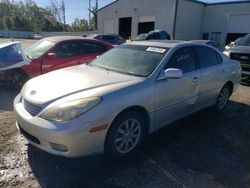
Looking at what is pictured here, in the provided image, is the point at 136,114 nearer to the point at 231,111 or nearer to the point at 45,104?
the point at 45,104

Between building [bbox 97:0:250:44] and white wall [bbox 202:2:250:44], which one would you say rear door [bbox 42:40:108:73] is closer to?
building [bbox 97:0:250:44]

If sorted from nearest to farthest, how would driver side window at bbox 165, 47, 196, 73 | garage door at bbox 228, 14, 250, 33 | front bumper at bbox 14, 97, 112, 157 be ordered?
front bumper at bbox 14, 97, 112, 157 → driver side window at bbox 165, 47, 196, 73 → garage door at bbox 228, 14, 250, 33

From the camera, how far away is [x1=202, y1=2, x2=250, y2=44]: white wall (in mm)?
25797

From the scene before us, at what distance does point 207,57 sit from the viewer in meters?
4.98

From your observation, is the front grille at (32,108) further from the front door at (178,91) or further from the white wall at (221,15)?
the white wall at (221,15)

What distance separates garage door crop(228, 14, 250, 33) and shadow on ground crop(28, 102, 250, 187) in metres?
25.0

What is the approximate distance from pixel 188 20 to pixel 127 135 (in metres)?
26.9

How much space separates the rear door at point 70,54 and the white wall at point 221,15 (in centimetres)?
2302

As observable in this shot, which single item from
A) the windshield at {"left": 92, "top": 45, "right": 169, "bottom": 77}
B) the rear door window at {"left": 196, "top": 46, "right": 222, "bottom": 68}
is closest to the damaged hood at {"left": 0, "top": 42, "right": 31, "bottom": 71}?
the windshield at {"left": 92, "top": 45, "right": 169, "bottom": 77}

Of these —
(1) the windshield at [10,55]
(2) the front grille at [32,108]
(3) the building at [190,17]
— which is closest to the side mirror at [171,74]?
(2) the front grille at [32,108]

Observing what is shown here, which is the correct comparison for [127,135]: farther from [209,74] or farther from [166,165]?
[209,74]

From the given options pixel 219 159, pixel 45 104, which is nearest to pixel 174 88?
pixel 219 159

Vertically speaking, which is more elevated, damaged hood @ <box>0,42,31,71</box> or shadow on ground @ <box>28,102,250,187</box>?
damaged hood @ <box>0,42,31,71</box>

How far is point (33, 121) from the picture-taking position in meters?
3.06
